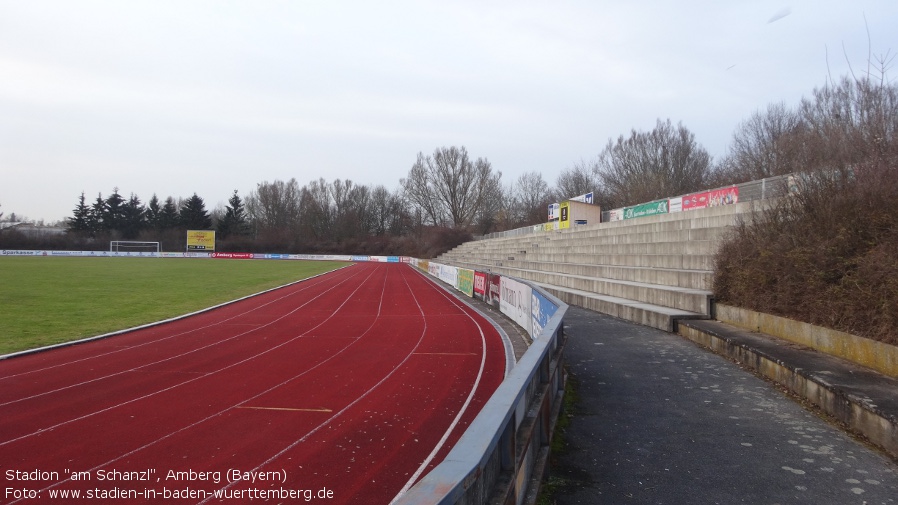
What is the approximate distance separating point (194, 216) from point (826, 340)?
110m

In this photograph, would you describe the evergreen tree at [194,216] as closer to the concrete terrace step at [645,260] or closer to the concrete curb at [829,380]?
the concrete terrace step at [645,260]

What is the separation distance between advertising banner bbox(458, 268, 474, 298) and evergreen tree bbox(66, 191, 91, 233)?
100994mm

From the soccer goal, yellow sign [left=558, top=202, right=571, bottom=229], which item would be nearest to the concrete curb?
yellow sign [left=558, top=202, right=571, bottom=229]

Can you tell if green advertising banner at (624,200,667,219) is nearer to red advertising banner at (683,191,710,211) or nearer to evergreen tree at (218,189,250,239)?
red advertising banner at (683,191,710,211)

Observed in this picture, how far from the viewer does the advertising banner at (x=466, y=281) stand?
25.7 metres

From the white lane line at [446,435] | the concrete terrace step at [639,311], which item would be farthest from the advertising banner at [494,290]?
the white lane line at [446,435]

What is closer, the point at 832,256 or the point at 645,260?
the point at 832,256

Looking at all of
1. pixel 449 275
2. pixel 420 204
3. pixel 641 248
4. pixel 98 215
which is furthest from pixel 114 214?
pixel 641 248

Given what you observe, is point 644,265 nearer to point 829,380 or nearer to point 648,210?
point 648,210

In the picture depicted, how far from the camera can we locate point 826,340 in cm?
789

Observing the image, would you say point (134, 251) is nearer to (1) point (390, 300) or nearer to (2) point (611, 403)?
(1) point (390, 300)

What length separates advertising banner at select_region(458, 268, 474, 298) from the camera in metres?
25.7

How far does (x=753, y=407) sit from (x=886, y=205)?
13.3 feet

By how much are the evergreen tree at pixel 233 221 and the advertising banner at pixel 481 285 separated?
298 ft
